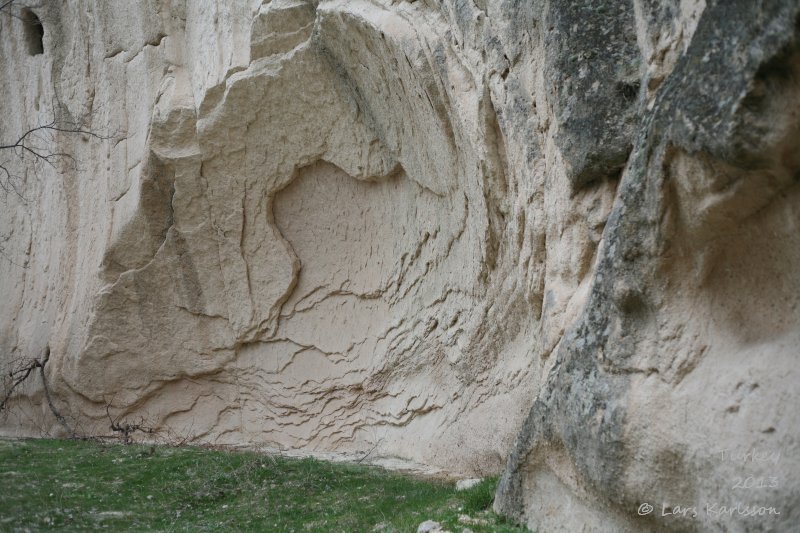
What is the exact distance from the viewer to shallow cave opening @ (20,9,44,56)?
1458 cm

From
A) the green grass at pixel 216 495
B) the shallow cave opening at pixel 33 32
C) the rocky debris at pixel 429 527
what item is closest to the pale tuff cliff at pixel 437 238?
the shallow cave opening at pixel 33 32

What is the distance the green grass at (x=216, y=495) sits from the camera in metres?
6.33

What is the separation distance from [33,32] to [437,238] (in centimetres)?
914

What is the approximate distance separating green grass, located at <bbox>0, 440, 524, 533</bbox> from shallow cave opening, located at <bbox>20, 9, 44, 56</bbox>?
8060 millimetres

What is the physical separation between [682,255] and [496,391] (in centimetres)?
452

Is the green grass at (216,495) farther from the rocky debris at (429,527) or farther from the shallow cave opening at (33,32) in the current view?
the shallow cave opening at (33,32)

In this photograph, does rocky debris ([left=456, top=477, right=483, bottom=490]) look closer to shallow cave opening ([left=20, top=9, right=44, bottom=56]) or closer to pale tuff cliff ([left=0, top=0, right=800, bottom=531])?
pale tuff cliff ([left=0, top=0, right=800, bottom=531])

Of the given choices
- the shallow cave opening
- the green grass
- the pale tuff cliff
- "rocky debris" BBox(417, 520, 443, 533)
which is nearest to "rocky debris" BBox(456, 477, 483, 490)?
the green grass

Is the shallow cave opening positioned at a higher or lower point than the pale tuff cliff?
higher

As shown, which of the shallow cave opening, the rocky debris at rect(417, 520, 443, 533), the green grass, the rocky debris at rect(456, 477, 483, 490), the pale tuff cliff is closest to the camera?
the pale tuff cliff

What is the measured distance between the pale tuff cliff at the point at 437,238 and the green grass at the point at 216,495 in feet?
3.12

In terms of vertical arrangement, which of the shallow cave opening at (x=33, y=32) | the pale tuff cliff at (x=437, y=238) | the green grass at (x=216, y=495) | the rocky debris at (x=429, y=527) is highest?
the shallow cave opening at (x=33, y=32)

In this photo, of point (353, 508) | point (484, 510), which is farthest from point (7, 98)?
point (484, 510)

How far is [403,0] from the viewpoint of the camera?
28.6ft
